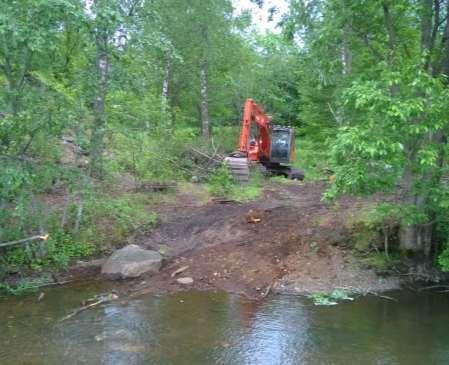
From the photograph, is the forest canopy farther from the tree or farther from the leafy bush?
the leafy bush

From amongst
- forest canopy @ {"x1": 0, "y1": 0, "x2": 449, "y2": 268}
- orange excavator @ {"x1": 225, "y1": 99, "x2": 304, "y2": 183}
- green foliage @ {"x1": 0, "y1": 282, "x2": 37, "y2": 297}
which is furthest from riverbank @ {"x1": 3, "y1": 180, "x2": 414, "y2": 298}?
orange excavator @ {"x1": 225, "y1": 99, "x2": 304, "y2": 183}

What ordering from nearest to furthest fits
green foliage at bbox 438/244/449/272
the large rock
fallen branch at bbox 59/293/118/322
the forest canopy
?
1. the forest canopy
2. fallen branch at bbox 59/293/118/322
3. green foliage at bbox 438/244/449/272
4. the large rock

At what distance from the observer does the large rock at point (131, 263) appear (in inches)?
424

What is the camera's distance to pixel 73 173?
10781mm

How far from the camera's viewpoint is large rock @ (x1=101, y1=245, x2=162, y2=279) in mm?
10773

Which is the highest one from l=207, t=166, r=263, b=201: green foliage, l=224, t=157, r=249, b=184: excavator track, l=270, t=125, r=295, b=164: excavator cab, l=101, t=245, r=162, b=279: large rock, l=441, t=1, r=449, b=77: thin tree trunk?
l=441, t=1, r=449, b=77: thin tree trunk

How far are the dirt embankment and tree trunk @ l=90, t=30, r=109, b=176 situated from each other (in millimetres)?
2209

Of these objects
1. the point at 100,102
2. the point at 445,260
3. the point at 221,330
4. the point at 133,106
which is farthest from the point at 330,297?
the point at 133,106

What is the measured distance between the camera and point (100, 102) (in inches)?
435

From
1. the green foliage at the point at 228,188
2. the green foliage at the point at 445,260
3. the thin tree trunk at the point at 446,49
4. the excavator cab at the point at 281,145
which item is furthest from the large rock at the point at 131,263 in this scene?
the excavator cab at the point at 281,145

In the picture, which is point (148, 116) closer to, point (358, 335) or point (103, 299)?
point (103, 299)

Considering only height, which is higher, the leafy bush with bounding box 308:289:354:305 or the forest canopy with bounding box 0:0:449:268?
the forest canopy with bounding box 0:0:449:268

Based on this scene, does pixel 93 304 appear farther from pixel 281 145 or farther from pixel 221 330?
pixel 281 145

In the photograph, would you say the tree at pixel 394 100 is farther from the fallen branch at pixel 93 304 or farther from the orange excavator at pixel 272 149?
the orange excavator at pixel 272 149
